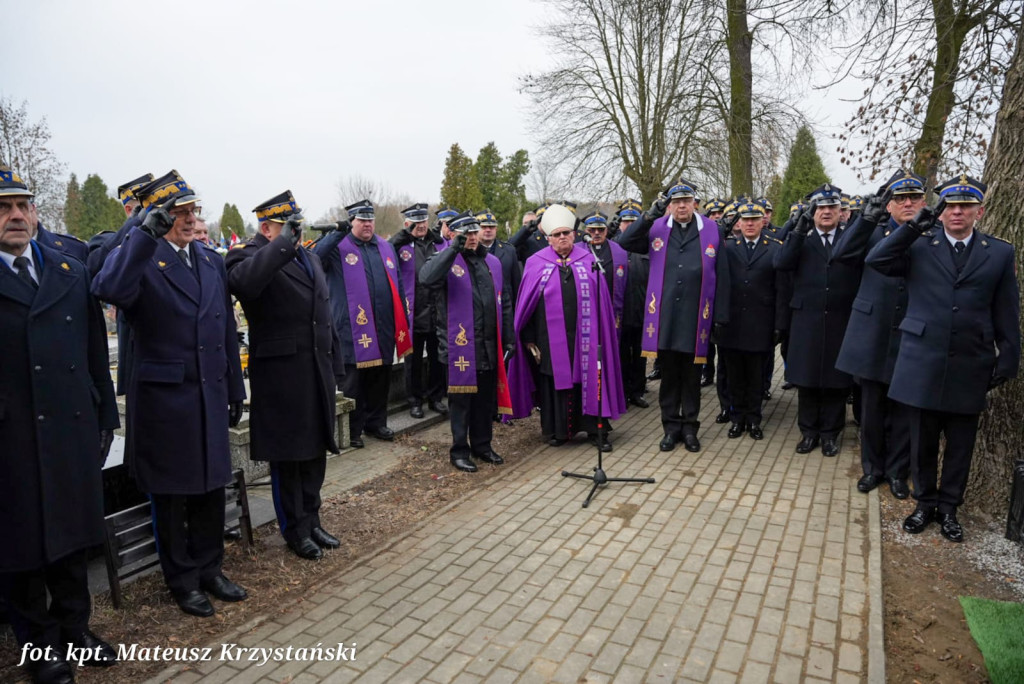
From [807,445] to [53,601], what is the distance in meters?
5.98

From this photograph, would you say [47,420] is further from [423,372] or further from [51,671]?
[423,372]

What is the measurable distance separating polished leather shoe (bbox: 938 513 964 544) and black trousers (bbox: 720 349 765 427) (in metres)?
2.41

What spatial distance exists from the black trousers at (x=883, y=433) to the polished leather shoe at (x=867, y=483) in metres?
0.03

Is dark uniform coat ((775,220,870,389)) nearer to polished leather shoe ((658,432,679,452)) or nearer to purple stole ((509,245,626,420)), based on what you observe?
polished leather shoe ((658,432,679,452))

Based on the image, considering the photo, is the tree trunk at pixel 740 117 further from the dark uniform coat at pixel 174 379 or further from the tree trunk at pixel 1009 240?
the dark uniform coat at pixel 174 379

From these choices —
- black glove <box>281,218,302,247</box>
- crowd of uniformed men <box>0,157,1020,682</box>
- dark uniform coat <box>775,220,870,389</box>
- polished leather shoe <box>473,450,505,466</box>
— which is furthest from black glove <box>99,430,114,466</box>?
dark uniform coat <box>775,220,870,389</box>

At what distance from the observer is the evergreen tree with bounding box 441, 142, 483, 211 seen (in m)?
27.4

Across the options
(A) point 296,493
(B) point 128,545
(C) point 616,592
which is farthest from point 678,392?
(B) point 128,545

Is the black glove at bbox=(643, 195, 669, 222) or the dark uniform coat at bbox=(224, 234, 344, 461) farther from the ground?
the black glove at bbox=(643, 195, 669, 222)

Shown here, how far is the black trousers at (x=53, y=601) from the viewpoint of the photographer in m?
3.19

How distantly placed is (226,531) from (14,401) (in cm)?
197

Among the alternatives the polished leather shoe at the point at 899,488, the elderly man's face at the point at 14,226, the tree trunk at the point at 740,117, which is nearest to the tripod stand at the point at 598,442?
the polished leather shoe at the point at 899,488

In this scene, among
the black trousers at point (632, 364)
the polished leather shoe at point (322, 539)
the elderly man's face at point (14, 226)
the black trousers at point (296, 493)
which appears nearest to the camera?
the elderly man's face at point (14, 226)

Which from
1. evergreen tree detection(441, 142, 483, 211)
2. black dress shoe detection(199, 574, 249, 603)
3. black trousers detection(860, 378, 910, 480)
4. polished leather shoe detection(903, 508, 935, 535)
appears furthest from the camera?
evergreen tree detection(441, 142, 483, 211)
